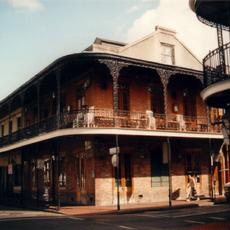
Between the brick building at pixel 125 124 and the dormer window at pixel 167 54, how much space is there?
0.21 feet

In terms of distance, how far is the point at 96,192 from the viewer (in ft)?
63.2

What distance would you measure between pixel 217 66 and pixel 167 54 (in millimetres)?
12723

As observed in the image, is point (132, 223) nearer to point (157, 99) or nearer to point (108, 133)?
point (108, 133)

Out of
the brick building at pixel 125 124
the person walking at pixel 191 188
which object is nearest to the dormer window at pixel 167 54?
the brick building at pixel 125 124

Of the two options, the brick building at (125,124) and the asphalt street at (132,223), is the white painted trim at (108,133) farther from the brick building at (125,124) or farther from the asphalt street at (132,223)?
the asphalt street at (132,223)

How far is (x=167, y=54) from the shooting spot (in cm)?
2369

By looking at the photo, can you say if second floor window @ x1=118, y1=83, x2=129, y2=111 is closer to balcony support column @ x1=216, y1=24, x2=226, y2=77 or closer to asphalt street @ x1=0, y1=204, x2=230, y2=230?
asphalt street @ x1=0, y1=204, x2=230, y2=230

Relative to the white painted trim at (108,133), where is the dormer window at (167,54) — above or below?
above

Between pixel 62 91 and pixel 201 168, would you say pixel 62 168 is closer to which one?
pixel 62 91

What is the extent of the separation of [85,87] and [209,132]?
719 cm

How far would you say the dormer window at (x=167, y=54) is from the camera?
77.0 ft

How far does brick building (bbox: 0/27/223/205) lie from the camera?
1916 cm

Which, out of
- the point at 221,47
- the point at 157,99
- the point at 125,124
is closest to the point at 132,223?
the point at 221,47

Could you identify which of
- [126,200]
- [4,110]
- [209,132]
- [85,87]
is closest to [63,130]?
[85,87]
